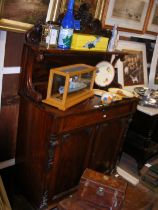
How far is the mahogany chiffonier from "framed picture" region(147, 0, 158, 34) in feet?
3.15

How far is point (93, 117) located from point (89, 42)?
0.63 m

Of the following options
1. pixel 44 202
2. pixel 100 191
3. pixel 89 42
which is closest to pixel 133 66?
pixel 89 42

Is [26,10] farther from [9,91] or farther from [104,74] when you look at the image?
[104,74]

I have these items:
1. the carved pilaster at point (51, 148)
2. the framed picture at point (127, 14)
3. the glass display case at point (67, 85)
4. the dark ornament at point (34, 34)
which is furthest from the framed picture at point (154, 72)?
the carved pilaster at point (51, 148)

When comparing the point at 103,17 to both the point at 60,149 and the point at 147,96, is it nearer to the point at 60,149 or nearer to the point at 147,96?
the point at 147,96

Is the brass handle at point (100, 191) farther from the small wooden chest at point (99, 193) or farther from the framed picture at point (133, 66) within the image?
the framed picture at point (133, 66)

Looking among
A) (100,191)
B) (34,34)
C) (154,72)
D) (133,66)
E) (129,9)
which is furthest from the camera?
(154,72)

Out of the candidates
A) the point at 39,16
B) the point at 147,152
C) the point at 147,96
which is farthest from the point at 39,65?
the point at 147,152

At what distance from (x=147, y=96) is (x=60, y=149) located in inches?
53.7

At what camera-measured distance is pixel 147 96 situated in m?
2.86

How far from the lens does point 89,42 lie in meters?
2.15

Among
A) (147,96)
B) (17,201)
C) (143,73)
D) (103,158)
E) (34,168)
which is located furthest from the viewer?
(143,73)

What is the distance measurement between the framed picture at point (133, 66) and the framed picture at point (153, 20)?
222 millimetres

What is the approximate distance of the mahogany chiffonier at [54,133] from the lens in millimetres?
1865
